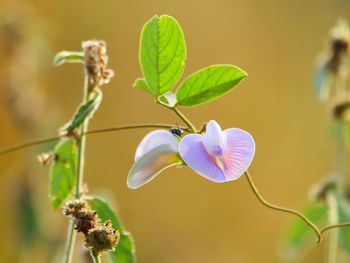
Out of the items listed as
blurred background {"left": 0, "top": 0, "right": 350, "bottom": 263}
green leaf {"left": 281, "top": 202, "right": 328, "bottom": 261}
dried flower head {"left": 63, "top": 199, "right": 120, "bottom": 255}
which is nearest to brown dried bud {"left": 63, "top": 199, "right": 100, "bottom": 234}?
dried flower head {"left": 63, "top": 199, "right": 120, "bottom": 255}

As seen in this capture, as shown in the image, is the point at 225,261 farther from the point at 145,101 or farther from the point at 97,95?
the point at 97,95

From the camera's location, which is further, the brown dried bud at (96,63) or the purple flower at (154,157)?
the brown dried bud at (96,63)

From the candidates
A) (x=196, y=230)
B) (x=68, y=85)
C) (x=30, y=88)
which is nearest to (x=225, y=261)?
(x=196, y=230)

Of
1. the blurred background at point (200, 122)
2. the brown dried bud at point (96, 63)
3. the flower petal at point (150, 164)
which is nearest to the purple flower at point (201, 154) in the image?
the flower petal at point (150, 164)

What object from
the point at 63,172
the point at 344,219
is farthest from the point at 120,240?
the point at 344,219

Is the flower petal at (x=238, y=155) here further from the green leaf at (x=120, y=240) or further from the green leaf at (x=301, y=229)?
the green leaf at (x=301, y=229)

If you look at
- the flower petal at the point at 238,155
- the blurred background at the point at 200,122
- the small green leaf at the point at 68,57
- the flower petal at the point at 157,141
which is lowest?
the flower petal at the point at 238,155

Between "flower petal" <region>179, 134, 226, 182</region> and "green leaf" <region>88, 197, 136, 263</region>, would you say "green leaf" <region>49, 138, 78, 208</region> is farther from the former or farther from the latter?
"flower petal" <region>179, 134, 226, 182</region>
